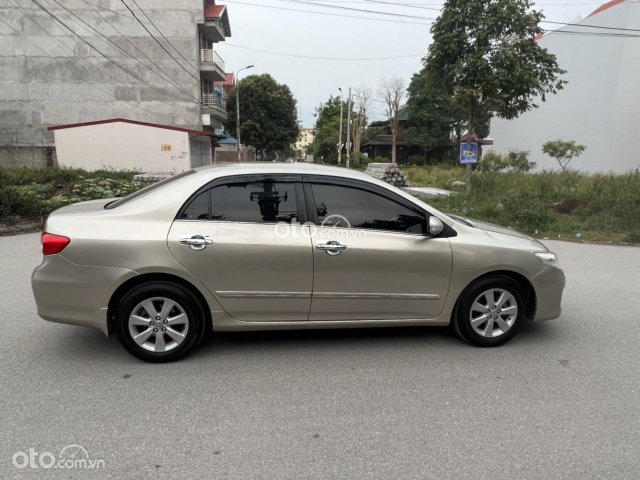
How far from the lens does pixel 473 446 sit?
9.10ft

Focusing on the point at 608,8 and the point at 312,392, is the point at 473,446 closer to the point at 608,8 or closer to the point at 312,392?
the point at 312,392

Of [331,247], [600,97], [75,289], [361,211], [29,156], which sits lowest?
[75,289]

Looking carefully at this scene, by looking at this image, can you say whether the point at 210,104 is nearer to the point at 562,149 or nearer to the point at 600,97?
the point at 562,149

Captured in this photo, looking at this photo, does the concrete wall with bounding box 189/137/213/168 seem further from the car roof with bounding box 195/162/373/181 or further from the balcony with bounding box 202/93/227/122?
the car roof with bounding box 195/162/373/181

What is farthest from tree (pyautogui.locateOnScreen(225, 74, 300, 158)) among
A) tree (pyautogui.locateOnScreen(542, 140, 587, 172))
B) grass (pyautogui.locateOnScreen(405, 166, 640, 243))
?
grass (pyautogui.locateOnScreen(405, 166, 640, 243))

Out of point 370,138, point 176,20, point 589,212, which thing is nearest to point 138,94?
point 176,20

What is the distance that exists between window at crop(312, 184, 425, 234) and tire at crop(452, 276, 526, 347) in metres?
0.76

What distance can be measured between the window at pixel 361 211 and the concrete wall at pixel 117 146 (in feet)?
69.8

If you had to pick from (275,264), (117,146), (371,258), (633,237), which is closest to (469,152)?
(633,237)

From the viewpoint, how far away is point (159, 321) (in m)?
3.67

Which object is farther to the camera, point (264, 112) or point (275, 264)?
point (264, 112)

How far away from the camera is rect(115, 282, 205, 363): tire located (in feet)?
11.9

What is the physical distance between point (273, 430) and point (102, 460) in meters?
0.98

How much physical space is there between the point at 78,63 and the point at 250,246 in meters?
33.9
